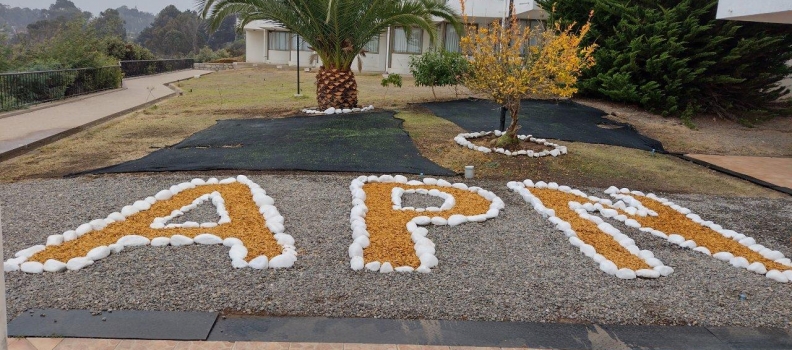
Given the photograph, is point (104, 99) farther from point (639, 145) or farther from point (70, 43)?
point (639, 145)

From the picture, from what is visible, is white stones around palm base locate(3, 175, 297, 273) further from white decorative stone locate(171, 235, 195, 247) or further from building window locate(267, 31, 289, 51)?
building window locate(267, 31, 289, 51)

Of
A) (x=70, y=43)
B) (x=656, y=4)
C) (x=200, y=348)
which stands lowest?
(x=200, y=348)

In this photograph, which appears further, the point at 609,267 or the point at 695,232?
the point at 695,232

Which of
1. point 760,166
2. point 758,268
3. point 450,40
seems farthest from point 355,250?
point 450,40

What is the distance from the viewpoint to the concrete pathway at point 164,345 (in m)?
3.48

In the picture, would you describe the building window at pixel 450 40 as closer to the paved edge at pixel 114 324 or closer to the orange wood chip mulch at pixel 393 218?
the orange wood chip mulch at pixel 393 218

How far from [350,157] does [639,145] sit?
20.3 ft

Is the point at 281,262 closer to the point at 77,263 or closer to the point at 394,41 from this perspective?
the point at 77,263

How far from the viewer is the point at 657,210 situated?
23.4ft

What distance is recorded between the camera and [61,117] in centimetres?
1405

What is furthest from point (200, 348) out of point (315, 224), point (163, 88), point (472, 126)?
point (163, 88)

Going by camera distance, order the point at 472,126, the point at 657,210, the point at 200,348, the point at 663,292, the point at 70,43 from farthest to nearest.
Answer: the point at 70,43 → the point at 472,126 → the point at 657,210 → the point at 663,292 → the point at 200,348

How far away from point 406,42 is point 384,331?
28.1 meters

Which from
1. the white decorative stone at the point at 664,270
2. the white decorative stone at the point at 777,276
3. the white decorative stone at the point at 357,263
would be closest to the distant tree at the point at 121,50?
the white decorative stone at the point at 357,263
